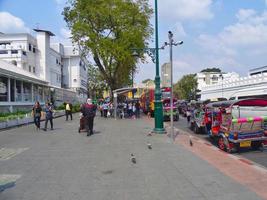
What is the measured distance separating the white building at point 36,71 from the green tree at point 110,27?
Answer: 693 centimetres

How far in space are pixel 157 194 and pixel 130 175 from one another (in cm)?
185

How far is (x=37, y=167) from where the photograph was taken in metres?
10.2

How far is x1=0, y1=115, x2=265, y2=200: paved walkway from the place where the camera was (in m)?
7.39

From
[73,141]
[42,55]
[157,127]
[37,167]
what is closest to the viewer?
[37,167]

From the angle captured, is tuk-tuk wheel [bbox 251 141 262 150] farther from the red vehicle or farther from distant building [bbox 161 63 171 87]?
the red vehicle

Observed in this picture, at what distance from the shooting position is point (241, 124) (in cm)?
1377

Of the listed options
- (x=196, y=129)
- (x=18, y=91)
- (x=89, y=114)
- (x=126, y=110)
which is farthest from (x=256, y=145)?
(x=18, y=91)

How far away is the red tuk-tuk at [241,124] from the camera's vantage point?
13.8m

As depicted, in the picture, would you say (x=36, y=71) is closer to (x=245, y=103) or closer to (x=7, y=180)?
(x=245, y=103)

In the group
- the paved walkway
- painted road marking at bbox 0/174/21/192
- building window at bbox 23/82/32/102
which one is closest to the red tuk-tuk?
the paved walkway

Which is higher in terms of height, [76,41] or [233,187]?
[76,41]

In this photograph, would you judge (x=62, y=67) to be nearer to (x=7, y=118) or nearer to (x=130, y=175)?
(x=7, y=118)

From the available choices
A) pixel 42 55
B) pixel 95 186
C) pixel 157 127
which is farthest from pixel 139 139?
pixel 42 55

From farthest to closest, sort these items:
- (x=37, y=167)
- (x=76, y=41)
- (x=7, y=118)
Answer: (x=76, y=41)
(x=7, y=118)
(x=37, y=167)
